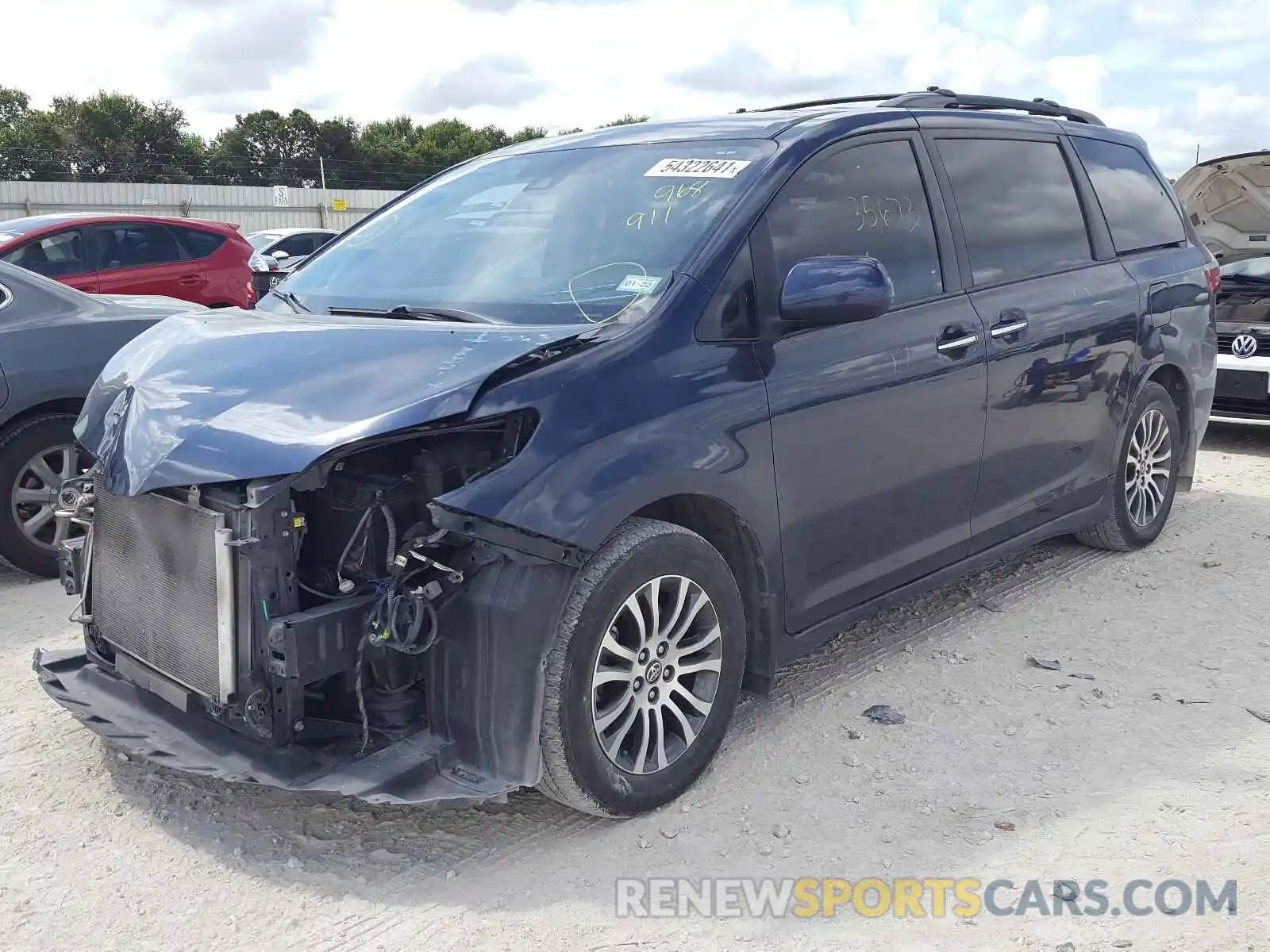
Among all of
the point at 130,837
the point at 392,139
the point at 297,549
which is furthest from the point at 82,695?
the point at 392,139

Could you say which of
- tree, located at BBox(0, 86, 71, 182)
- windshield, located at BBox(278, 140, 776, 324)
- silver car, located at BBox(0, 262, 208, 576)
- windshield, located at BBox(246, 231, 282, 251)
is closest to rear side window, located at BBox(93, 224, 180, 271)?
silver car, located at BBox(0, 262, 208, 576)

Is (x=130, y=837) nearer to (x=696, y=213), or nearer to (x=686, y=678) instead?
(x=686, y=678)

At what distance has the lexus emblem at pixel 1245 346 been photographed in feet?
26.3

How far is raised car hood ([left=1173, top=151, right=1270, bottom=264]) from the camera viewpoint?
29.3ft

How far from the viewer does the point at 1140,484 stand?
5578 mm

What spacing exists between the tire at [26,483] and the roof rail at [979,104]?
3.86 m

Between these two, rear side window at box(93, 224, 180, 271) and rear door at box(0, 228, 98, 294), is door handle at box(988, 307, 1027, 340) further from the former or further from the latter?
rear side window at box(93, 224, 180, 271)

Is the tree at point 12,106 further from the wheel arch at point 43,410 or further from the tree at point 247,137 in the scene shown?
the wheel arch at point 43,410

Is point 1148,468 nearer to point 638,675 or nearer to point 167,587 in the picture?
point 638,675

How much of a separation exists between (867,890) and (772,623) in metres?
0.88

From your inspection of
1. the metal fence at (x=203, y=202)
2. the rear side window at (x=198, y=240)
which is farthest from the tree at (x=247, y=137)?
the rear side window at (x=198, y=240)

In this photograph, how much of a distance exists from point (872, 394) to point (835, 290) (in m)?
0.54

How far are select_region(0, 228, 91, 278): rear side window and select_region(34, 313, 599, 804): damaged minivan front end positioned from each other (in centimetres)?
721

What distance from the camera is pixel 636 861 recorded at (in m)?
3.04
